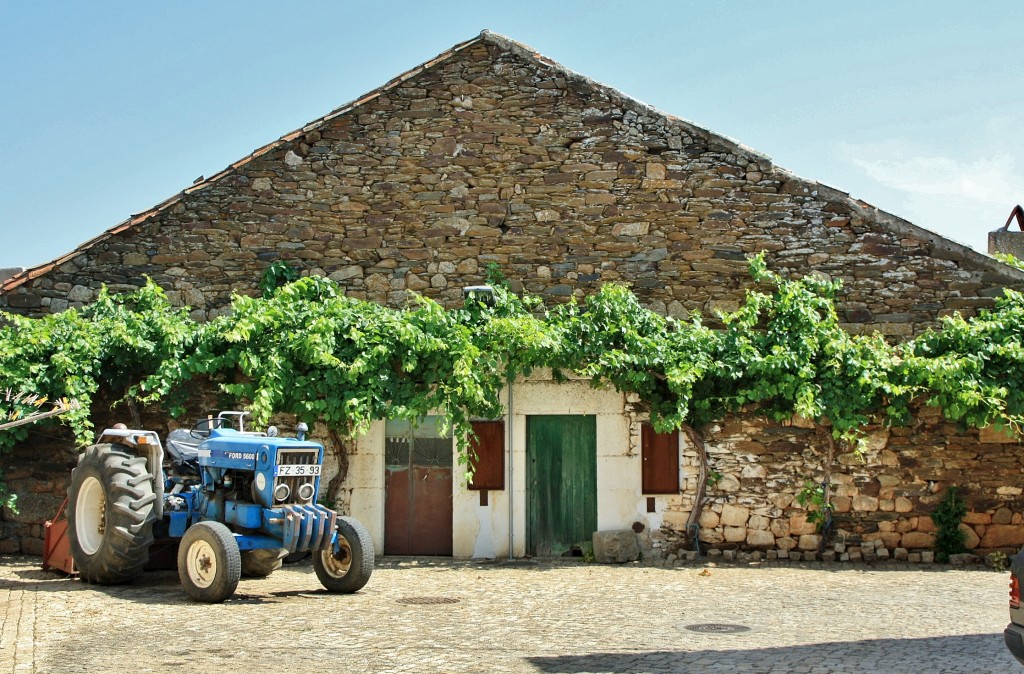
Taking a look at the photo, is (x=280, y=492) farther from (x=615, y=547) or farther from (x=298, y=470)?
(x=615, y=547)

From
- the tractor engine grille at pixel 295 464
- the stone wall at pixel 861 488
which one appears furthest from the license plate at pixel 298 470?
the stone wall at pixel 861 488

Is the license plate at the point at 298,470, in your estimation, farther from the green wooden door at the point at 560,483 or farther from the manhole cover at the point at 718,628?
the green wooden door at the point at 560,483

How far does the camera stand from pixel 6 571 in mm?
10039

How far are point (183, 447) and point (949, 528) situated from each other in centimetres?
784

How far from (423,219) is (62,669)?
7470 mm

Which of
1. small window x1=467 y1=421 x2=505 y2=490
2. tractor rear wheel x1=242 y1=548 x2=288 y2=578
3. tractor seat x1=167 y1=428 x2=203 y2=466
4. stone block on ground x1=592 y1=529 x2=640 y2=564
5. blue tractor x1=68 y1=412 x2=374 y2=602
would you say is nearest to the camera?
blue tractor x1=68 y1=412 x2=374 y2=602

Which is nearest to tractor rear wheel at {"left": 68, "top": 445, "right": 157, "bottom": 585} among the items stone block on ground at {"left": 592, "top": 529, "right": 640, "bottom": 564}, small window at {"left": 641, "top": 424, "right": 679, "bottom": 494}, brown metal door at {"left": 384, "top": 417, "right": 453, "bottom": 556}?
brown metal door at {"left": 384, "top": 417, "right": 453, "bottom": 556}

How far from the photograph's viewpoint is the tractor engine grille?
8.22 meters

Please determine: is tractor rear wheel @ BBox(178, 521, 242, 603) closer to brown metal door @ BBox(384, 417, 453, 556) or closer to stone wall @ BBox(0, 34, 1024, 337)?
brown metal door @ BBox(384, 417, 453, 556)

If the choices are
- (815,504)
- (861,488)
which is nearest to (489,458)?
(815,504)

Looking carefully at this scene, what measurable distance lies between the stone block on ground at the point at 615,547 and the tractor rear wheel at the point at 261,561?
11.1 feet

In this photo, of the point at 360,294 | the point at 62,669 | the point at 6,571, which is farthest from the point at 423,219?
the point at 62,669

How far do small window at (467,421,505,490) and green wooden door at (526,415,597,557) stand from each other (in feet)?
1.04

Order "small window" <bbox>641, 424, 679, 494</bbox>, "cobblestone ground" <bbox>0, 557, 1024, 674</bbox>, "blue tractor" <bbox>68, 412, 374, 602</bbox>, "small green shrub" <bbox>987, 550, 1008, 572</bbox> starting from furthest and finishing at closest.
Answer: "small window" <bbox>641, 424, 679, 494</bbox>
"small green shrub" <bbox>987, 550, 1008, 572</bbox>
"blue tractor" <bbox>68, 412, 374, 602</bbox>
"cobblestone ground" <bbox>0, 557, 1024, 674</bbox>
